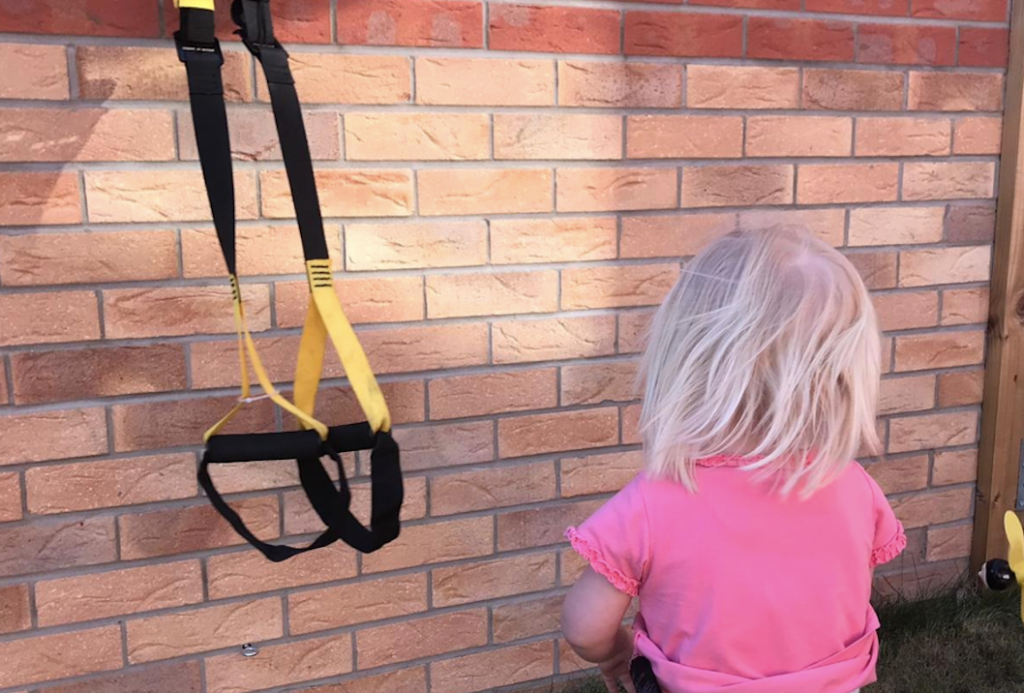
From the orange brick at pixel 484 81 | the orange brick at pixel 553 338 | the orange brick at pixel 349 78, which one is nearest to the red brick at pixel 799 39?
the orange brick at pixel 484 81

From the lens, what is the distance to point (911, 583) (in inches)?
113

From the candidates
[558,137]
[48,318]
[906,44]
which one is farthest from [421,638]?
[906,44]

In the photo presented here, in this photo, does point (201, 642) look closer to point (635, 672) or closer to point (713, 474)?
point (635, 672)

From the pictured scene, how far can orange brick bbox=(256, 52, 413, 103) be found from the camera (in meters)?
1.98

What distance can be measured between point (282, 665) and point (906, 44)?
229 centimetres

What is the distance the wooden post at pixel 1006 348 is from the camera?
8.82 ft

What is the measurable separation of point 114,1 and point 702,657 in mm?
1645

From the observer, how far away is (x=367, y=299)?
212 cm

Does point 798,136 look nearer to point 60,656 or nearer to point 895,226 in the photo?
point 895,226

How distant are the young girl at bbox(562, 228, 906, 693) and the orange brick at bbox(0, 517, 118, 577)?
3.64ft

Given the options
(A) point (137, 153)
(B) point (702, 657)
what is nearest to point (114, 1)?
(A) point (137, 153)

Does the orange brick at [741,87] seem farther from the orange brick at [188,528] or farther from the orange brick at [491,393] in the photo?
the orange brick at [188,528]

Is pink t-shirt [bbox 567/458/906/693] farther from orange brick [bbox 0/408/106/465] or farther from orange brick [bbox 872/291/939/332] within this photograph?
orange brick [bbox 872/291/939/332]

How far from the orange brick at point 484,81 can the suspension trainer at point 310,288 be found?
0.67m
